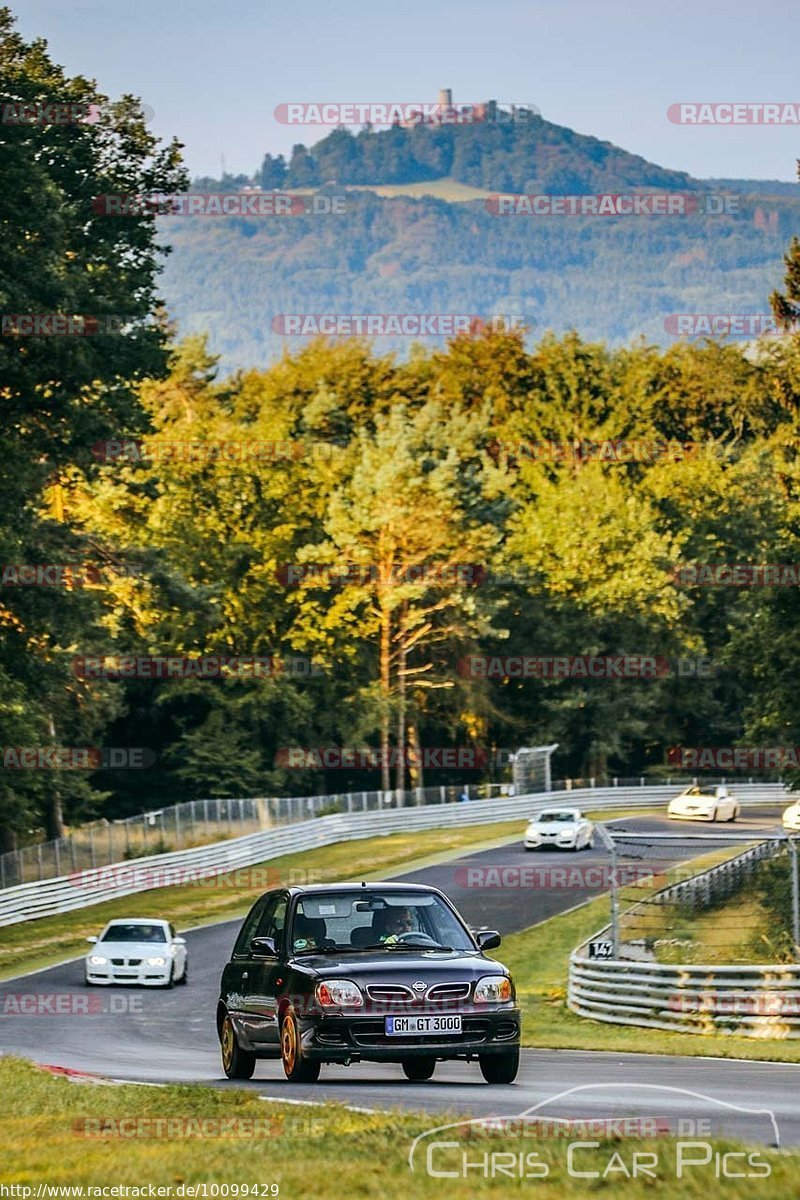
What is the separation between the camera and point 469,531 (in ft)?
272

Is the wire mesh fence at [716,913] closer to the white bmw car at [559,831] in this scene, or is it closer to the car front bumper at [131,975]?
the car front bumper at [131,975]

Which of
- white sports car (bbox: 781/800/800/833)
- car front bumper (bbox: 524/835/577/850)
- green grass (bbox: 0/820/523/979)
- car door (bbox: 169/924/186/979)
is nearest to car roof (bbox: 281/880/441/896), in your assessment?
car door (bbox: 169/924/186/979)

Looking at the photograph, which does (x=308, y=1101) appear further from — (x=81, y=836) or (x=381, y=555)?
(x=381, y=555)

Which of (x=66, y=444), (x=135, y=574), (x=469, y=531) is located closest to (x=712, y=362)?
(x=469, y=531)

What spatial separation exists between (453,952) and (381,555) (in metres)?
64.6

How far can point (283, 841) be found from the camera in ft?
205

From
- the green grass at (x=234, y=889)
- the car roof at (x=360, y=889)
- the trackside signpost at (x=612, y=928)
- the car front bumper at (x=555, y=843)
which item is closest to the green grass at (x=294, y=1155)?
the car roof at (x=360, y=889)

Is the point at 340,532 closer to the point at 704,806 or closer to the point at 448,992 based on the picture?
the point at 704,806

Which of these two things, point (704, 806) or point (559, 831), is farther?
point (704, 806)

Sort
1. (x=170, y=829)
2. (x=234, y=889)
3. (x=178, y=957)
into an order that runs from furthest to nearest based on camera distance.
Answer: (x=170, y=829) → (x=234, y=889) → (x=178, y=957)

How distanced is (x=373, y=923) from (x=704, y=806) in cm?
5362

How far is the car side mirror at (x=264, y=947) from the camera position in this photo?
15453 mm

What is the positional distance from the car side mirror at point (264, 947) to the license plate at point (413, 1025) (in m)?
1.47

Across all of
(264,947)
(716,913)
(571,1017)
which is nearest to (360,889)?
(264,947)
